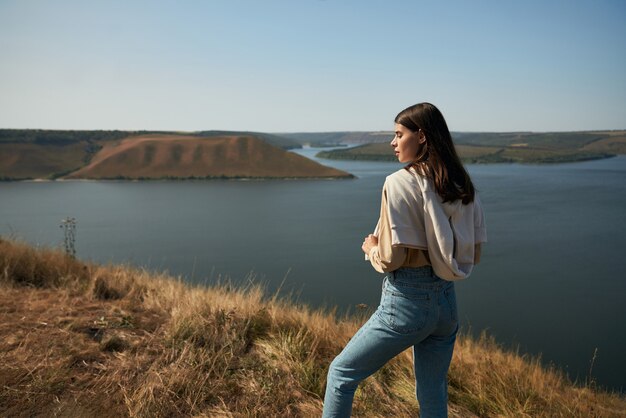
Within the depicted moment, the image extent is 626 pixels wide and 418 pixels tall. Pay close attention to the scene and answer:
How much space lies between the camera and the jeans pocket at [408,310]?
4.16 ft

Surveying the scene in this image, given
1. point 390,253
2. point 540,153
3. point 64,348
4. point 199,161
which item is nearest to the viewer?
point 390,253

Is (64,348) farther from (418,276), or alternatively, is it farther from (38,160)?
(38,160)

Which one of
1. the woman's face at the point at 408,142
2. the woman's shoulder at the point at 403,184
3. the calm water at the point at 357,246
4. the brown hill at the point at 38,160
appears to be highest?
the woman's face at the point at 408,142

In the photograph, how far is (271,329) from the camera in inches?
107

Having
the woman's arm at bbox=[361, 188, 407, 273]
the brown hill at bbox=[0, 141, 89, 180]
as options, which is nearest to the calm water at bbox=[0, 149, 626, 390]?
the woman's arm at bbox=[361, 188, 407, 273]

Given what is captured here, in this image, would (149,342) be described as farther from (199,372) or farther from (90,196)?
(90,196)

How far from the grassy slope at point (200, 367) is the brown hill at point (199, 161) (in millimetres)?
35209

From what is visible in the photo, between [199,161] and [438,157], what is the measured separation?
4299 cm

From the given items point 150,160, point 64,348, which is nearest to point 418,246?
point 64,348

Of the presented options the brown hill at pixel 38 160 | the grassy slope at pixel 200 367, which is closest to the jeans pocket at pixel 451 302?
the grassy slope at pixel 200 367

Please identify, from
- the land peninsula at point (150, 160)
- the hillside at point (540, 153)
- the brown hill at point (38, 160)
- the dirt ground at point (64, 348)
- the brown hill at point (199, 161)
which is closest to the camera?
the dirt ground at point (64, 348)

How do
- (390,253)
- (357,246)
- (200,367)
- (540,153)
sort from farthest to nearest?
(540,153)
(357,246)
(200,367)
(390,253)

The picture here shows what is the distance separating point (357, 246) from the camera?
12758 mm

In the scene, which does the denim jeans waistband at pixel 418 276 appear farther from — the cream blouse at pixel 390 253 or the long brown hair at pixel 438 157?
the long brown hair at pixel 438 157
